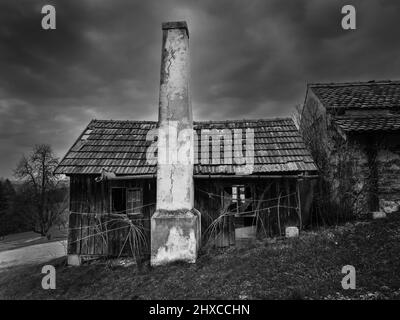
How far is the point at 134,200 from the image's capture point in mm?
9406

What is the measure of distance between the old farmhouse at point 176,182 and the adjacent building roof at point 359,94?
3135 mm

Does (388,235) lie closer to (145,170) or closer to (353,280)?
(353,280)

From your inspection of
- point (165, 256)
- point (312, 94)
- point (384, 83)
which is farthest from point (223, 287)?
point (384, 83)

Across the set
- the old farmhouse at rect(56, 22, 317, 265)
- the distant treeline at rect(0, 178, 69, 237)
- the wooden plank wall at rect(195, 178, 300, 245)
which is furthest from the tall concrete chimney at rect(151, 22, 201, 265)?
the distant treeline at rect(0, 178, 69, 237)

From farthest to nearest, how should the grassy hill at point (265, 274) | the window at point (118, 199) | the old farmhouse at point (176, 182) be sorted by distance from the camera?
the window at point (118, 199), the old farmhouse at point (176, 182), the grassy hill at point (265, 274)

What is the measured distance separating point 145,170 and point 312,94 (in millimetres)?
9144

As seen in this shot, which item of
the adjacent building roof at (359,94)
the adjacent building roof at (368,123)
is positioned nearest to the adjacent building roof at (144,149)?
the adjacent building roof at (368,123)

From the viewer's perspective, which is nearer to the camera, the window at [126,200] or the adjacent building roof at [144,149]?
the adjacent building roof at [144,149]

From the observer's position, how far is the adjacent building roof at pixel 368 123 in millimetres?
9188

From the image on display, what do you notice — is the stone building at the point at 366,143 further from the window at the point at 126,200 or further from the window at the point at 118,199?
the window at the point at 118,199

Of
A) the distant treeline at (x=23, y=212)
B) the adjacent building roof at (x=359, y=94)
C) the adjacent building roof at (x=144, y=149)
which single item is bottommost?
the distant treeline at (x=23, y=212)

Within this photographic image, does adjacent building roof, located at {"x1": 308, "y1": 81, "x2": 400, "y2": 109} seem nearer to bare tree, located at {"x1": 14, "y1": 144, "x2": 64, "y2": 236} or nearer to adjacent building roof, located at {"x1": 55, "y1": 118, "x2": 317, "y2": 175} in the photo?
adjacent building roof, located at {"x1": 55, "y1": 118, "x2": 317, "y2": 175}

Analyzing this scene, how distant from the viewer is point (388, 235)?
7.53m

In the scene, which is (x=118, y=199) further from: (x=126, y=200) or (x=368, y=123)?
(x=368, y=123)
